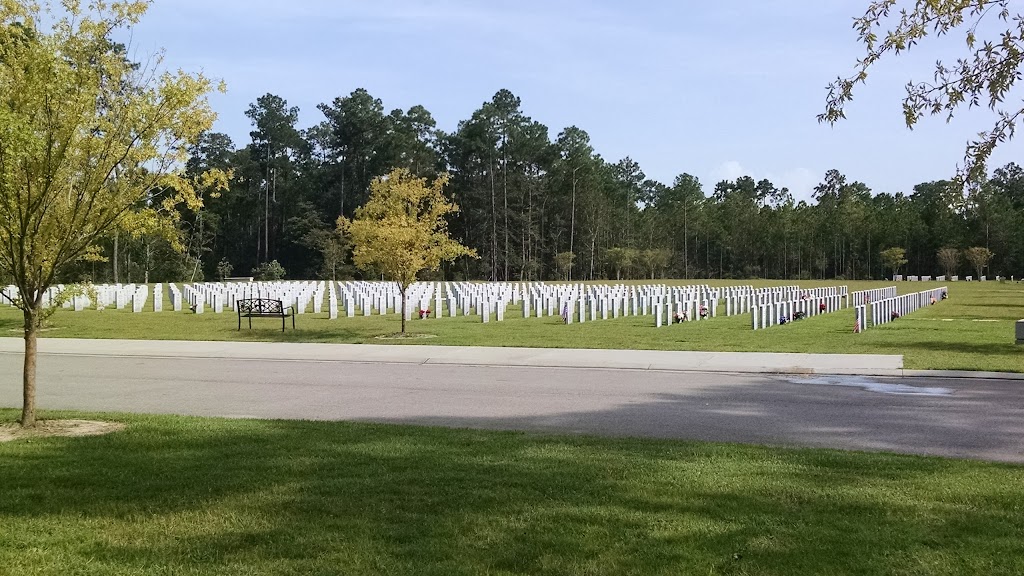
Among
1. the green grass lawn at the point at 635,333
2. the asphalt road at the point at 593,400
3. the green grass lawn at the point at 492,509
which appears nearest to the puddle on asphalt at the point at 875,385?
the asphalt road at the point at 593,400

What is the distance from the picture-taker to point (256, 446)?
796 cm

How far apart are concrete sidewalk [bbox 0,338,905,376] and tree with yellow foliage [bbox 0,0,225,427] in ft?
25.8

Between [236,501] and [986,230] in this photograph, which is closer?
[236,501]

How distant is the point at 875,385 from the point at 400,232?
500 inches

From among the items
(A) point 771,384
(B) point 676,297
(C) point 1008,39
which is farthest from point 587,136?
(C) point 1008,39

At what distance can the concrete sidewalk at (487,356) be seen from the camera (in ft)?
50.5

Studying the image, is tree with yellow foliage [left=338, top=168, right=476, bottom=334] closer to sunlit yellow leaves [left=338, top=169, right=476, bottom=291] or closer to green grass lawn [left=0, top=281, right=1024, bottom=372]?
sunlit yellow leaves [left=338, top=169, right=476, bottom=291]

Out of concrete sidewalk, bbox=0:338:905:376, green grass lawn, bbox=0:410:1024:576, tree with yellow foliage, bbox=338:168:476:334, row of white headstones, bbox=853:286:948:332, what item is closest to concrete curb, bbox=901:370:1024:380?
concrete sidewalk, bbox=0:338:905:376

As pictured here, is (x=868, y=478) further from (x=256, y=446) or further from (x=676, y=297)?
(x=676, y=297)

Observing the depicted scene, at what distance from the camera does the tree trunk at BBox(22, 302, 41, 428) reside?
9250 millimetres

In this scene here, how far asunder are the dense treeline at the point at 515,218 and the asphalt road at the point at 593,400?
208 feet

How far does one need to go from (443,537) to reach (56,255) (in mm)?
6287

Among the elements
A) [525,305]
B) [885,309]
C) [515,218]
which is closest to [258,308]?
[525,305]

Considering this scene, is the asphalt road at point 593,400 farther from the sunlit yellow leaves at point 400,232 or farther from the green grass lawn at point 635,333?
the sunlit yellow leaves at point 400,232
